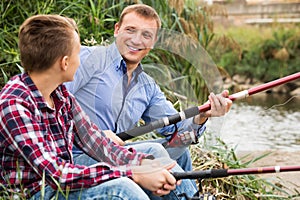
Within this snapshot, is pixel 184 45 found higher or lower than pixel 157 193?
higher

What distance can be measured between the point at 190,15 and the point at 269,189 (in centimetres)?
151

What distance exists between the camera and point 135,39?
270 centimetres

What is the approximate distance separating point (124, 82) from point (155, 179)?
1.78 feet

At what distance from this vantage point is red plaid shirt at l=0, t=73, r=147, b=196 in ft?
7.23

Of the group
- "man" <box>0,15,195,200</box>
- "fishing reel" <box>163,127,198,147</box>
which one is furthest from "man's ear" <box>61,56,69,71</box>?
"fishing reel" <box>163,127,198,147</box>

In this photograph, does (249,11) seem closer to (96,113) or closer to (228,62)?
(228,62)

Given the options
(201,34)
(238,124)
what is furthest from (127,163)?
(238,124)

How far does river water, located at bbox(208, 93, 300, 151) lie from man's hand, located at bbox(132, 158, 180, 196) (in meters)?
2.61

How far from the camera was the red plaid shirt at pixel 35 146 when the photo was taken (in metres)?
2.21

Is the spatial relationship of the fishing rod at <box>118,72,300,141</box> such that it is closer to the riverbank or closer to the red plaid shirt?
the red plaid shirt

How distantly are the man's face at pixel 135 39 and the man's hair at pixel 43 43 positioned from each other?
42 cm

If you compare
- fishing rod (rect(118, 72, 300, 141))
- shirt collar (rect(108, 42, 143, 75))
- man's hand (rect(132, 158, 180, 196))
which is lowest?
man's hand (rect(132, 158, 180, 196))

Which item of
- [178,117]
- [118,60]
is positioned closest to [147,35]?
[118,60]

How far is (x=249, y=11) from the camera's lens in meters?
13.7
